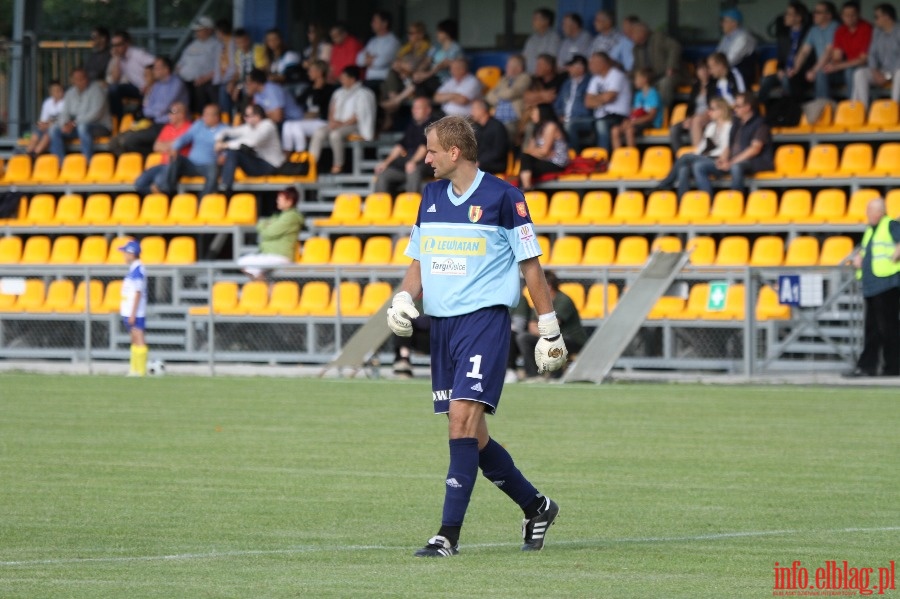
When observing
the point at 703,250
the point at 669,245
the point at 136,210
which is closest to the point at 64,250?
the point at 136,210

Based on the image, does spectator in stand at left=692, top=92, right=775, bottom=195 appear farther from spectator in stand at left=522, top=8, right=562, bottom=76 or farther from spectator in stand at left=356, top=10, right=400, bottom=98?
spectator in stand at left=356, top=10, right=400, bottom=98

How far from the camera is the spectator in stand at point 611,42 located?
25.4 m

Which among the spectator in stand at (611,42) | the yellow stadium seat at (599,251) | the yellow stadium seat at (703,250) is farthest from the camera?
the spectator in stand at (611,42)

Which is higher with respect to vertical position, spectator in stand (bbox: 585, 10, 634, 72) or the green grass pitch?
spectator in stand (bbox: 585, 10, 634, 72)

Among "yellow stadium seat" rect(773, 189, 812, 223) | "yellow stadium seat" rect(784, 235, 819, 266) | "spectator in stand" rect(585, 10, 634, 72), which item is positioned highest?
"spectator in stand" rect(585, 10, 634, 72)

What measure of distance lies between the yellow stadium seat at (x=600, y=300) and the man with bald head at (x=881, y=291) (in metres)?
3.14

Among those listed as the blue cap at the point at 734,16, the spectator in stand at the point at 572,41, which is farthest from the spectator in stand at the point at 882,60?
the spectator in stand at the point at 572,41

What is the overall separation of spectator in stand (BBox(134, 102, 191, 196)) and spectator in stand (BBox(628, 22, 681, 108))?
7434 millimetres

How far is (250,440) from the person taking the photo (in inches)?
513

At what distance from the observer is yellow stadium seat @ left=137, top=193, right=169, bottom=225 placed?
85.0ft

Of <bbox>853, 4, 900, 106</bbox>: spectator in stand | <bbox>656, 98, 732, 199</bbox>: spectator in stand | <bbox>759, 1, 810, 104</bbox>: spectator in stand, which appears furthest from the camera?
<bbox>759, 1, 810, 104</bbox>: spectator in stand

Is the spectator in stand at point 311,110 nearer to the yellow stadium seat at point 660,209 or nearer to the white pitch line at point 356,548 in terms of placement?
the yellow stadium seat at point 660,209

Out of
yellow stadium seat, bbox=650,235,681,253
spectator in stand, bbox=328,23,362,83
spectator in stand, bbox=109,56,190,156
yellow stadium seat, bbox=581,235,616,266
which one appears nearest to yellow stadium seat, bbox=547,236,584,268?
yellow stadium seat, bbox=581,235,616,266

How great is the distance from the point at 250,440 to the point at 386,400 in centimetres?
390
